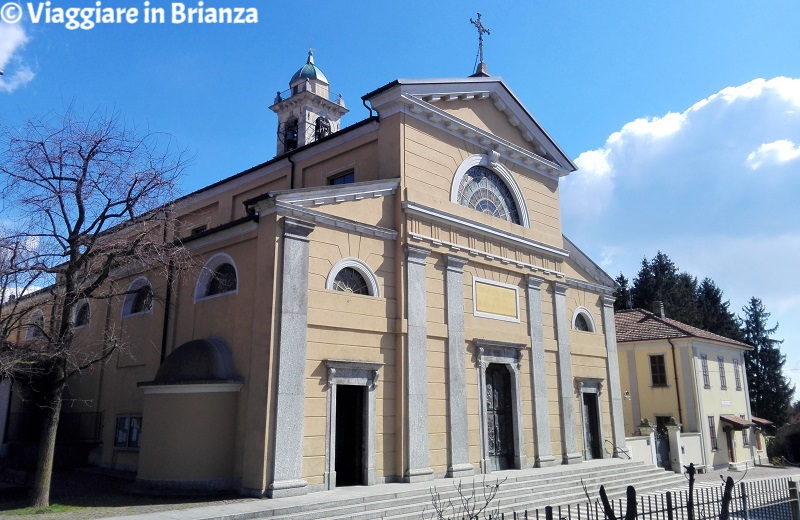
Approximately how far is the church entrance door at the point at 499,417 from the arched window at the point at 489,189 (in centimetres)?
496

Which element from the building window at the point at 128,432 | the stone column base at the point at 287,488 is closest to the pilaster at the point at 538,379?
the stone column base at the point at 287,488

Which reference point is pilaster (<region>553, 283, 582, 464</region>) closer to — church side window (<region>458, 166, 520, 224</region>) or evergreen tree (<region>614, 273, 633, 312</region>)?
church side window (<region>458, 166, 520, 224</region>)

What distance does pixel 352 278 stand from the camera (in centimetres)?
1531

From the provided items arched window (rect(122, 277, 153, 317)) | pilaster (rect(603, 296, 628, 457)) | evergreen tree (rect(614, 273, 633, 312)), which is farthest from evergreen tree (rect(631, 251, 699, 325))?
arched window (rect(122, 277, 153, 317))

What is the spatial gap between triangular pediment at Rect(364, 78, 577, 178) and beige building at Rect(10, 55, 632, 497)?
7 centimetres

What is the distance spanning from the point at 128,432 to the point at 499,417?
1042cm

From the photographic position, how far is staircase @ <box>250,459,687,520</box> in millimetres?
11664

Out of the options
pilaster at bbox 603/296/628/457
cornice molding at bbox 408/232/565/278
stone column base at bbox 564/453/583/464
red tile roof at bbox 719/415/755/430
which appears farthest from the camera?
red tile roof at bbox 719/415/755/430

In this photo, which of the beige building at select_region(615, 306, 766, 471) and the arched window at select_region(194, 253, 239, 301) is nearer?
the arched window at select_region(194, 253, 239, 301)

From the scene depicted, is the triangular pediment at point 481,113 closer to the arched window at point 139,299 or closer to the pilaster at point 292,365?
the pilaster at point 292,365

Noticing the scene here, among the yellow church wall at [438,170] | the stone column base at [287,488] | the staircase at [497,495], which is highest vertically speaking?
the yellow church wall at [438,170]

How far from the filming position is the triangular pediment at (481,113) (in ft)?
56.2

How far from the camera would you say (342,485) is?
14.2m

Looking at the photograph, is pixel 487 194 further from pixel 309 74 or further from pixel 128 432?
pixel 309 74
